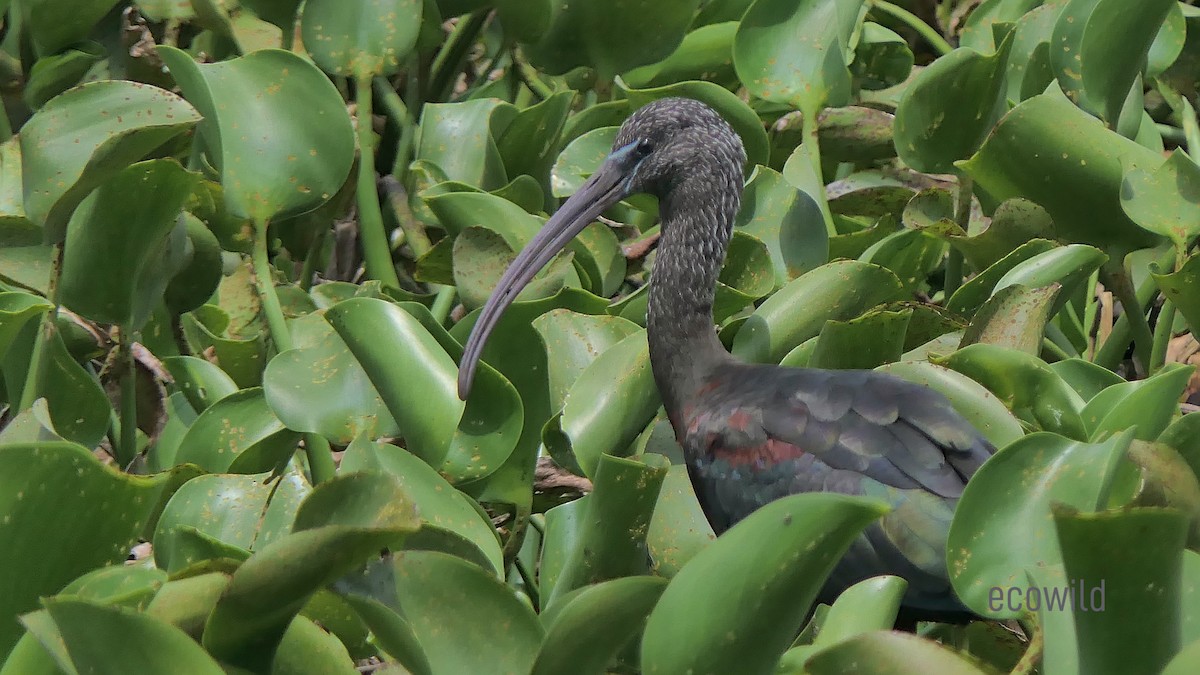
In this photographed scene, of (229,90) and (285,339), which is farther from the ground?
(229,90)

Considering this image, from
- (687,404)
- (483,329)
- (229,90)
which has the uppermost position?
(229,90)

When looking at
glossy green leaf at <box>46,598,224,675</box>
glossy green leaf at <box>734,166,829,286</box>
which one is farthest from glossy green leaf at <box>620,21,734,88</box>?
glossy green leaf at <box>46,598,224,675</box>

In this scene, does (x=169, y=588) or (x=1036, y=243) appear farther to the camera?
(x=1036, y=243)

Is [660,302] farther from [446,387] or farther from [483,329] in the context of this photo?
[446,387]

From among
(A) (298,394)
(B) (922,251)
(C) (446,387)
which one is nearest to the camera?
(C) (446,387)

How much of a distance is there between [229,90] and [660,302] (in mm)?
907

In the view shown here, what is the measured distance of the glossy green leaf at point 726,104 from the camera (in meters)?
3.33

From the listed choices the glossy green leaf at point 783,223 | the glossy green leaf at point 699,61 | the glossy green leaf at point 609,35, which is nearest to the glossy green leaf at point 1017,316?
the glossy green leaf at point 783,223

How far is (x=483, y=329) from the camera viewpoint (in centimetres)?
268

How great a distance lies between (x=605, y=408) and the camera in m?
2.57

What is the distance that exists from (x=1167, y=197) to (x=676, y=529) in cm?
110

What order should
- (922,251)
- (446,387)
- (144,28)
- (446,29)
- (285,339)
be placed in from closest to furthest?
(446,387)
(285,339)
(922,251)
(144,28)
(446,29)

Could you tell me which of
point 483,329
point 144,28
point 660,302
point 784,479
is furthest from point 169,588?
point 144,28

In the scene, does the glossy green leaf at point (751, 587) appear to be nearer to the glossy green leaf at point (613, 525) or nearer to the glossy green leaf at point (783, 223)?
the glossy green leaf at point (613, 525)
